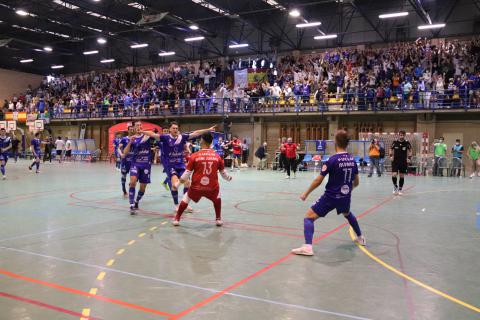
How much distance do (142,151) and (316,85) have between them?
2123cm

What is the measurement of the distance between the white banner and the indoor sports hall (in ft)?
0.32

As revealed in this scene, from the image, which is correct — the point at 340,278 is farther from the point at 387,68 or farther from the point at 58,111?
the point at 58,111

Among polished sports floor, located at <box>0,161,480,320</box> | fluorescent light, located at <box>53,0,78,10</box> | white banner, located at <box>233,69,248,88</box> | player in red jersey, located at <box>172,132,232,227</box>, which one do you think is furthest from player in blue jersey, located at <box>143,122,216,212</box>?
fluorescent light, located at <box>53,0,78,10</box>

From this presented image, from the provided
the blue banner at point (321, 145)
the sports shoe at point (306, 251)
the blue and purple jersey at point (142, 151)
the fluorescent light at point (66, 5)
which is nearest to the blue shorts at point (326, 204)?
the sports shoe at point (306, 251)

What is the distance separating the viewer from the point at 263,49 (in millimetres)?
36469

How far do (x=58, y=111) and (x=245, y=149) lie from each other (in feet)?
69.5

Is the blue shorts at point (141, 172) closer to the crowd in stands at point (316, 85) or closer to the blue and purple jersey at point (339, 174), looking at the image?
the blue and purple jersey at point (339, 174)

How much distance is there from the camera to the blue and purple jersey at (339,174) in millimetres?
6254

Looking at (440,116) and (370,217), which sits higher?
(440,116)

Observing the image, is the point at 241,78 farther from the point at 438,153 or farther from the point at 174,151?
the point at 174,151

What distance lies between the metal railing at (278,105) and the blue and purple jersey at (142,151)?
1940 centimetres

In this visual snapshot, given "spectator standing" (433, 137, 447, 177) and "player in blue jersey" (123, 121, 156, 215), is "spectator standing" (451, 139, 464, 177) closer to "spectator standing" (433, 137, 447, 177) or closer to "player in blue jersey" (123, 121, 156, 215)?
"spectator standing" (433, 137, 447, 177)

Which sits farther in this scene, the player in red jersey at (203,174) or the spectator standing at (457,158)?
the spectator standing at (457,158)

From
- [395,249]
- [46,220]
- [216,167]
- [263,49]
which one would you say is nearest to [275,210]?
[216,167]
